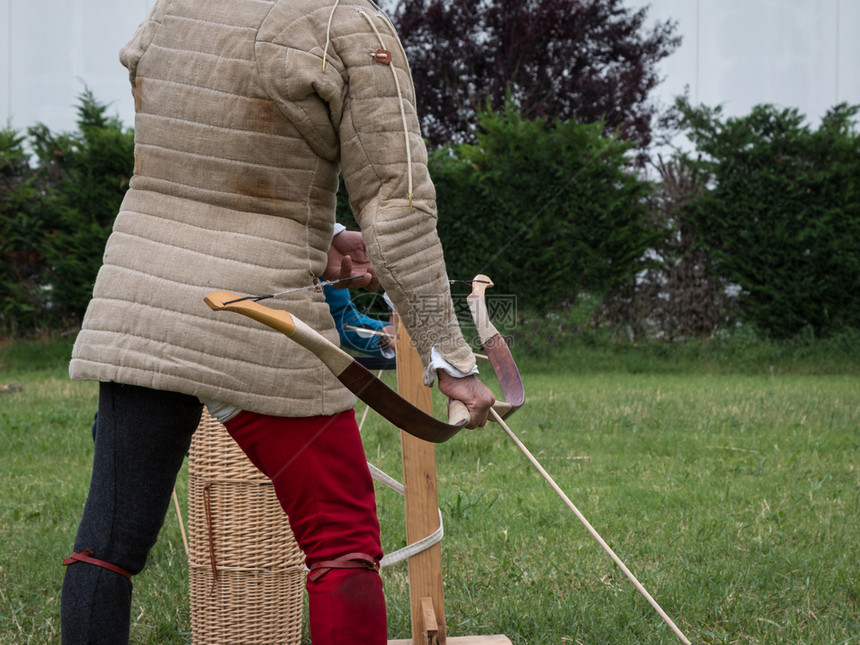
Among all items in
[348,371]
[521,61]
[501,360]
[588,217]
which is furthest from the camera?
[521,61]

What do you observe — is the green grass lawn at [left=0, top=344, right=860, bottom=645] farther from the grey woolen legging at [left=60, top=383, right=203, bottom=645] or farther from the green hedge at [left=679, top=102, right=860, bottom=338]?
the green hedge at [left=679, top=102, right=860, bottom=338]

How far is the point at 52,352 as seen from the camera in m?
9.41

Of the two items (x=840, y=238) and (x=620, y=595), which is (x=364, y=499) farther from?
(x=840, y=238)

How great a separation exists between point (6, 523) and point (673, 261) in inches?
307

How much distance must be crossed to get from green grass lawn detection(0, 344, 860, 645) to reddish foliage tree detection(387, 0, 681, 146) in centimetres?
1019

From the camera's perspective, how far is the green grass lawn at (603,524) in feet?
8.50

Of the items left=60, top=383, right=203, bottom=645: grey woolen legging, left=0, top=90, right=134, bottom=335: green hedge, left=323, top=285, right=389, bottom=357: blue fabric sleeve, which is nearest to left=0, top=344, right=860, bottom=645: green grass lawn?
left=323, top=285, right=389, bottom=357: blue fabric sleeve

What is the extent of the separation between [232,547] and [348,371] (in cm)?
135

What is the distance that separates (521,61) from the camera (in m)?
15.5

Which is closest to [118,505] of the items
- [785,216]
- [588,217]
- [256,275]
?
[256,275]

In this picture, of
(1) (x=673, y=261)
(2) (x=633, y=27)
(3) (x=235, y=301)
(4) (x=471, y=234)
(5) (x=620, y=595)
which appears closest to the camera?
(3) (x=235, y=301)

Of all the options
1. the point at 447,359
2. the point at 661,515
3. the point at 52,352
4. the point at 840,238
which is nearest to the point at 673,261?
the point at 840,238

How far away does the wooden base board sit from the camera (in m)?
2.41

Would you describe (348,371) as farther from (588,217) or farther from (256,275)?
(588,217)
